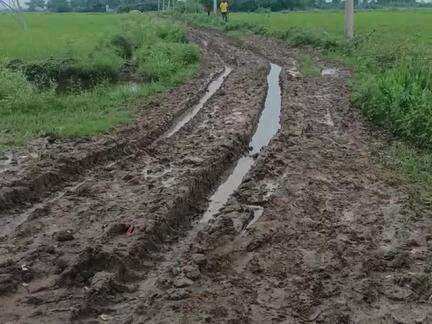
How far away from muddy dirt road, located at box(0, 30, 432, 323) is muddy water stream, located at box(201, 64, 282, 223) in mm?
45

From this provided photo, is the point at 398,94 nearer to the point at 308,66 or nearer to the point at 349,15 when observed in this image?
the point at 308,66

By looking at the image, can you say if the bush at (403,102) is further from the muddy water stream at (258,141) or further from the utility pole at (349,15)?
the utility pole at (349,15)

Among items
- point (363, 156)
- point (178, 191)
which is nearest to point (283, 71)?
point (363, 156)

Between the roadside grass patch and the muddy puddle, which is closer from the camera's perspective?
the muddy puddle

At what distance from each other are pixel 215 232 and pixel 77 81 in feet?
32.8

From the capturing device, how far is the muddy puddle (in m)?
10.8

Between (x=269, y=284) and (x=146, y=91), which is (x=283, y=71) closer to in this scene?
(x=146, y=91)

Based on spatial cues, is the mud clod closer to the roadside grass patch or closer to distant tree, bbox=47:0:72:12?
the roadside grass patch

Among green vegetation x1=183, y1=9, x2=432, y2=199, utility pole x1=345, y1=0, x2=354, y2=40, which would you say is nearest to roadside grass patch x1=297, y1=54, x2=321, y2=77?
green vegetation x1=183, y1=9, x2=432, y2=199

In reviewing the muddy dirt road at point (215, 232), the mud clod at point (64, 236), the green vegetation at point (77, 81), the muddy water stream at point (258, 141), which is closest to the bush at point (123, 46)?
the green vegetation at point (77, 81)

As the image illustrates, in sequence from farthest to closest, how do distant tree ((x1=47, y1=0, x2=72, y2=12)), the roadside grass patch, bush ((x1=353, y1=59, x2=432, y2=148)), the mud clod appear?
distant tree ((x1=47, y1=0, x2=72, y2=12)) < the roadside grass patch < bush ((x1=353, y1=59, x2=432, y2=148)) < the mud clod

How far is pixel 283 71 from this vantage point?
17.1 m

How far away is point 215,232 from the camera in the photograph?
19.6ft

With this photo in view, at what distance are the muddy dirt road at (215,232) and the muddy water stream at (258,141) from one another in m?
0.04
